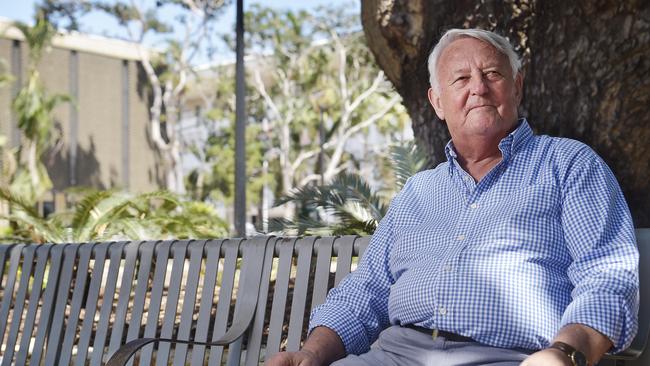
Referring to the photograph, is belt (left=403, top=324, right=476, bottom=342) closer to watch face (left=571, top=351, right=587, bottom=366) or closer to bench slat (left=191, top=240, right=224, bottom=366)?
watch face (left=571, top=351, right=587, bottom=366)

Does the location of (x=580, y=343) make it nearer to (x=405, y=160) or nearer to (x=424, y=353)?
(x=424, y=353)

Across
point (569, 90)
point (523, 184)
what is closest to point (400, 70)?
point (569, 90)

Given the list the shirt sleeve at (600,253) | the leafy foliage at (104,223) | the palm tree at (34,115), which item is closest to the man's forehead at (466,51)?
the shirt sleeve at (600,253)

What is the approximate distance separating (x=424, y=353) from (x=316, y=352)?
344mm

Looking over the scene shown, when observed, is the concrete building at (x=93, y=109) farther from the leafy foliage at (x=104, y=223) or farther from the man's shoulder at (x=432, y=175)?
the man's shoulder at (x=432, y=175)

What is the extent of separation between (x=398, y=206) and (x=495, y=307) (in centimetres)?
65

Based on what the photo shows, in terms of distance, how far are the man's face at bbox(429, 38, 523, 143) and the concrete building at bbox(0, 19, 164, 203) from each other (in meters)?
38.3

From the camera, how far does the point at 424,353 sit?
253cm

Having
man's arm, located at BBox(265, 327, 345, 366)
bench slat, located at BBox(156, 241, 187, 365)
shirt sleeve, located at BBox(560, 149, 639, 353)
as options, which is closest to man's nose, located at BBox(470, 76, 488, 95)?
shirt sleeve, located at BBox(560, 149, 639, 353)

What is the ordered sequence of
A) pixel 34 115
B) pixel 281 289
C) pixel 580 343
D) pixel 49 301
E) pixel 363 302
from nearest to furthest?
pixel 580 343, pixel 363 302, pixel 281 289, pixel 49 301, pixel 34 115

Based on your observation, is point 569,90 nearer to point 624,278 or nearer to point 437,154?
point 437,154

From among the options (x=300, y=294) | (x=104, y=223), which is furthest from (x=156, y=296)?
(x=104, y=223)

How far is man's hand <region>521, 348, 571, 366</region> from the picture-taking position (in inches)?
79.5

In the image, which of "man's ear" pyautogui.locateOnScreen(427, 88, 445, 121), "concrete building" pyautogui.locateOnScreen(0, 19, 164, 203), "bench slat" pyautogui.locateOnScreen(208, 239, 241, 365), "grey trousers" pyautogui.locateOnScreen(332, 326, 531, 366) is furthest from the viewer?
"concrete building" pyautogui.locateOnScreen(0, 19, 164, 203)
